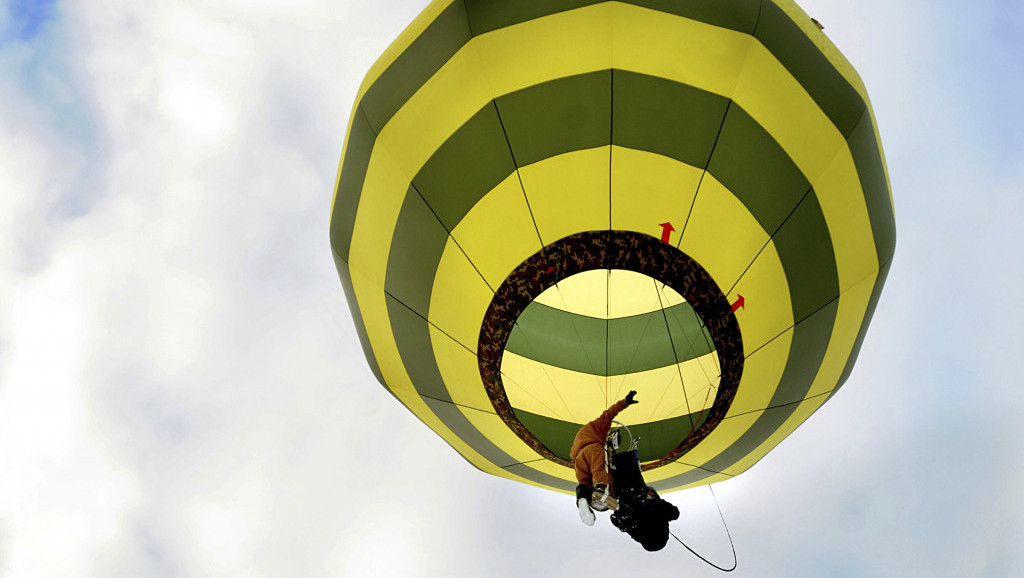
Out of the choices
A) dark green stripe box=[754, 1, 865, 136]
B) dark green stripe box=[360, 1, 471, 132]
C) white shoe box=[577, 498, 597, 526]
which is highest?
dark green stripe box=[360, 1, 471, 132]

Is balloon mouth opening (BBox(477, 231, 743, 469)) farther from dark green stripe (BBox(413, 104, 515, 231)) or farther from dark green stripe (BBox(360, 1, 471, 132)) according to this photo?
dark green stripe (BBox(360, 1, 471, 132))

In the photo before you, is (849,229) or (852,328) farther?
(852,328)

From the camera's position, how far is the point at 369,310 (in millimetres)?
5605

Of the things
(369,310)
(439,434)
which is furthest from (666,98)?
(439,434)

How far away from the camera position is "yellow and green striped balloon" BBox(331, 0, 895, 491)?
4.59 meters

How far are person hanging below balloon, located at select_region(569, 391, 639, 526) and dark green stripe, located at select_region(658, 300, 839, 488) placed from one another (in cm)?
136

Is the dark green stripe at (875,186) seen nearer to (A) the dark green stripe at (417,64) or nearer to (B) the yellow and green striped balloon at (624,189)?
(B) the yellow and green striped balloon at (624,189)

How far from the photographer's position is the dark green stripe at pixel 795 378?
5.02 m

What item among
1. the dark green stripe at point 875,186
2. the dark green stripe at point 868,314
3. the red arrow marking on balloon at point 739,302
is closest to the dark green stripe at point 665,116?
the red arrow marking on balloon at point 739,302

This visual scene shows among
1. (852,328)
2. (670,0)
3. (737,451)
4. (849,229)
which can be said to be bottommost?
(737,451)

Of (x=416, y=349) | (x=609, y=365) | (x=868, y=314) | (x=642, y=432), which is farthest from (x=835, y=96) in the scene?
(x=416, y=349)

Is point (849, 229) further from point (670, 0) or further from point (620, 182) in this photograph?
point (670, 0)

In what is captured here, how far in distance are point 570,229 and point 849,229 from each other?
1.97m

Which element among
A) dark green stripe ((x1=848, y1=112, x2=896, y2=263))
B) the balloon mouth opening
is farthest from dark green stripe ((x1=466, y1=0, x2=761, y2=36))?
the balloon mouth opening
